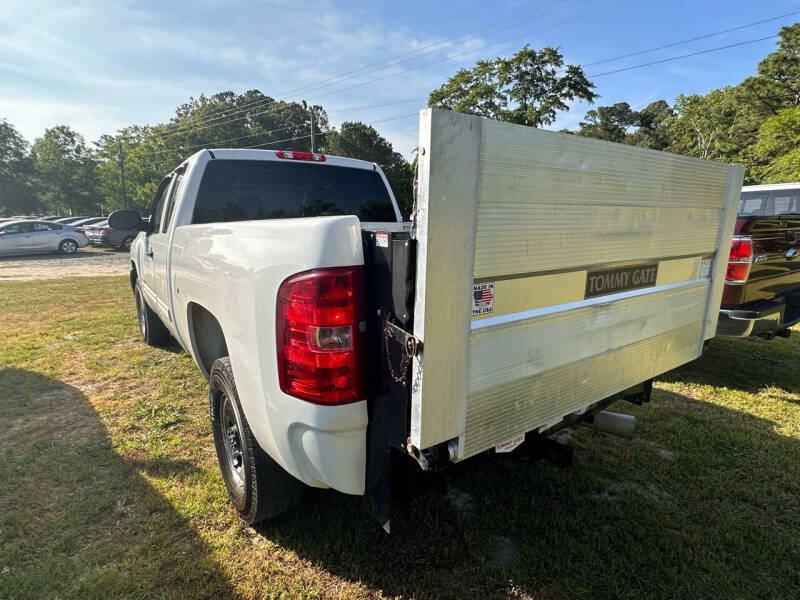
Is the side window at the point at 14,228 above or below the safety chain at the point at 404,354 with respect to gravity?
below

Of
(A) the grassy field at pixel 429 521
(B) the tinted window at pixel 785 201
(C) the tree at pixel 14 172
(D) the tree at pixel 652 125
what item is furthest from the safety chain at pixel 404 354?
(C) the tree at pixel 14 172

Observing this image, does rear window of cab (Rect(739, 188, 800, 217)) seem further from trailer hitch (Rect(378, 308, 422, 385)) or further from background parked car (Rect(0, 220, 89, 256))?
background parked car (Rect(0, 220, 89, 256))

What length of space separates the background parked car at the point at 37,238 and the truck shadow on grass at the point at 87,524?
64.3 ft

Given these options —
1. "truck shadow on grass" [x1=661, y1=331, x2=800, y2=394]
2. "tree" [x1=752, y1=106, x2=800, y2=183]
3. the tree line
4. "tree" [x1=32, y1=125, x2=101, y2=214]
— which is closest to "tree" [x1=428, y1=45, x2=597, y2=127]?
the tree line

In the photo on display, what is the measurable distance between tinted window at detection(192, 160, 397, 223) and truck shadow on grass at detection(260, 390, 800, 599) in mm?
2146

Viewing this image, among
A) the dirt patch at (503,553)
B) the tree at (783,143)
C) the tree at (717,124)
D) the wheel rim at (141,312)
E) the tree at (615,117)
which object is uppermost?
the tree at (615,117)

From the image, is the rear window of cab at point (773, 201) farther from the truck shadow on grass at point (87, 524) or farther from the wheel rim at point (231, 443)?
the truck shadow on grass at point (87, 524)

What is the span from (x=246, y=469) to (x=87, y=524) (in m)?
1.08

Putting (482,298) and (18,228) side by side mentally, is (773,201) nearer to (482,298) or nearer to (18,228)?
(482,298)

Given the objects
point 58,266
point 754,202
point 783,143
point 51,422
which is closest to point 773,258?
point 51,422

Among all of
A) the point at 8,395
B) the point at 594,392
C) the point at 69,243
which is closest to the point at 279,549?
the point at 594,392

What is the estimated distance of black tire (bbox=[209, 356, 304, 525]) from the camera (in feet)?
6.99

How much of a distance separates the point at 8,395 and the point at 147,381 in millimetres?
1178

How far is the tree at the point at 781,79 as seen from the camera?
33.1 metres
